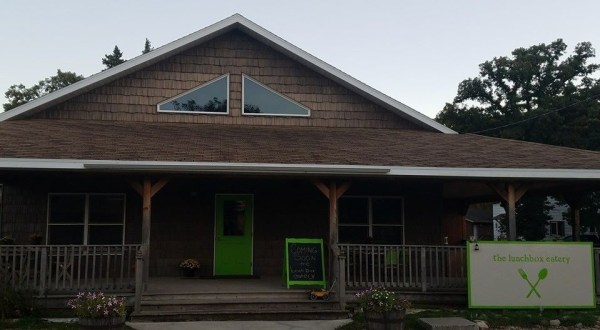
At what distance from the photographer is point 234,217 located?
13.0 meters

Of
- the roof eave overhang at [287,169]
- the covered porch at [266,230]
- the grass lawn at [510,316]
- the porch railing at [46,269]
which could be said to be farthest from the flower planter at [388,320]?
the porch railing at [46,269]

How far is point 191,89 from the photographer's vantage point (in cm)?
1369

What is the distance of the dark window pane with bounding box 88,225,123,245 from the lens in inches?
491

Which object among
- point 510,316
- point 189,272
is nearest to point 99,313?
point 189,272

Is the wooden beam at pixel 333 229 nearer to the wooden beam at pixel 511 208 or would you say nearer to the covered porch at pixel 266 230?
the covered porch at pixel 266 230

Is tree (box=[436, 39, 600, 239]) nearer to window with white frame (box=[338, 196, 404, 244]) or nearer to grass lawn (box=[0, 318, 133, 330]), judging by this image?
window with white frame (box=[338, 196, 404, 244])

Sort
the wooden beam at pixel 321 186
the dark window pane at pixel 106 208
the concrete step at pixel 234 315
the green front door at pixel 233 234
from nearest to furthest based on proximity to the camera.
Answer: the concrete step at pixel 234 315 < the wooden beam at pixel 321 186 < the dark window pane at pixel 106 208 < the green front door at pixel 233 234

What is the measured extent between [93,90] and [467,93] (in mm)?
30016

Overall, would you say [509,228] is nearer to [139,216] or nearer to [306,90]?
[306,90]

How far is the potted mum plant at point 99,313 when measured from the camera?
302 inches

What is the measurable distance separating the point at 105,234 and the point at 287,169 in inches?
199

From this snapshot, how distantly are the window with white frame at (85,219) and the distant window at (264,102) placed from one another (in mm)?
3777

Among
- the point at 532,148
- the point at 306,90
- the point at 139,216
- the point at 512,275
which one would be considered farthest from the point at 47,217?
the point at 532,148

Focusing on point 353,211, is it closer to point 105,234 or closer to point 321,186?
point 321,186
